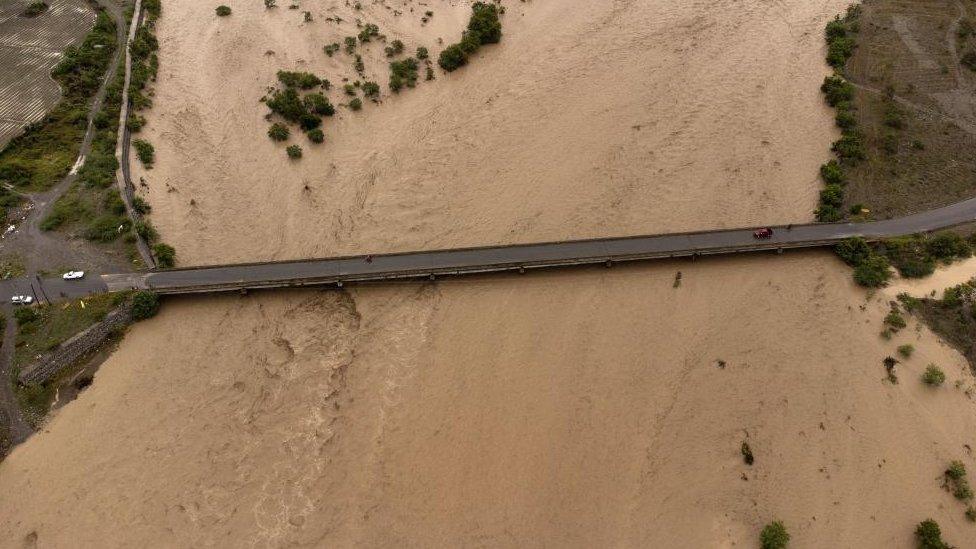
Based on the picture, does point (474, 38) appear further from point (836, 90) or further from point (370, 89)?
point (836, 90)

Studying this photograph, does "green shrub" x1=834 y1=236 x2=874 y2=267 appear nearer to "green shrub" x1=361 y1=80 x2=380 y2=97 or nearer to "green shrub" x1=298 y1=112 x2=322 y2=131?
"green shrub" x1=361 y1=80 x2=380 y2=97

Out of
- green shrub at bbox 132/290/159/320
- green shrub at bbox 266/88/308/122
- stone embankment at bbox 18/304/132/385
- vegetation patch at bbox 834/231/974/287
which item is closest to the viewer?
stone embankment at bbox 18/304/132/385

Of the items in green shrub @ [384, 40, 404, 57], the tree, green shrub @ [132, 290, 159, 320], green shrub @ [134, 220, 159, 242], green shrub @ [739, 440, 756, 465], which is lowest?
green shrub @ [739, 440, 756, 465]

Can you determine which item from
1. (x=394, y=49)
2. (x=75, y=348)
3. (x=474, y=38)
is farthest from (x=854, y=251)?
(x=75, y=348)

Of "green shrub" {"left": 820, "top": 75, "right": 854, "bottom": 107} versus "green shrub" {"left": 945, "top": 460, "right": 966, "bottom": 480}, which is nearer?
"green shrub" {"left": 945, "top": 460, "right": 966, "bottom": 480}

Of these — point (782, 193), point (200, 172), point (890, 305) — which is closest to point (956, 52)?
point (782, 193)

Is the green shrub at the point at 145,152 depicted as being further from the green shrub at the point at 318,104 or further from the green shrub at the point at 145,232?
the green shrub at the point at 318,104

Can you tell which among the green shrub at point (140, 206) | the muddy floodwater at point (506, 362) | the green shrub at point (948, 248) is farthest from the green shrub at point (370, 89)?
the green shrub at point (948, 248)

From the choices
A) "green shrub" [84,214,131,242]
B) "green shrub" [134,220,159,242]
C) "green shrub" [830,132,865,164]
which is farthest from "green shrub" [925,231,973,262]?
"green shrub" [84,214,131,242]
